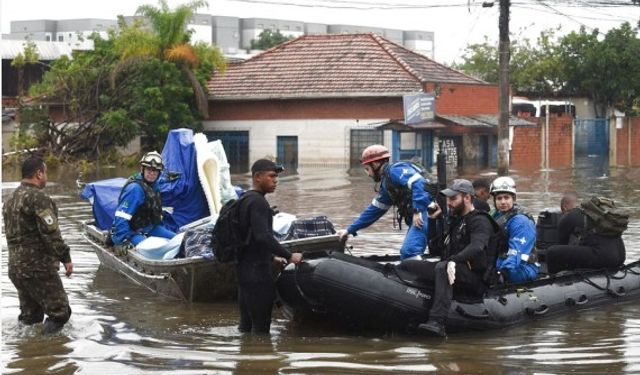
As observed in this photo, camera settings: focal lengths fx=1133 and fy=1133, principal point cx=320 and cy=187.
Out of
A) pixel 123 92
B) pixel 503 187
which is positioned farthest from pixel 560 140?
→ pixel 503 187

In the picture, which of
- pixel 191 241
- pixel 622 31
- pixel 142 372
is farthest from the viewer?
pixel 622 31

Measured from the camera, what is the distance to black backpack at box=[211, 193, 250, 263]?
31.1 feet

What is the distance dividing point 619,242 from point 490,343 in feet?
10.3

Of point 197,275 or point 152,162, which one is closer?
point 197,275

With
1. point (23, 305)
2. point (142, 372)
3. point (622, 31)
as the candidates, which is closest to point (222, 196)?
point (23, 305)

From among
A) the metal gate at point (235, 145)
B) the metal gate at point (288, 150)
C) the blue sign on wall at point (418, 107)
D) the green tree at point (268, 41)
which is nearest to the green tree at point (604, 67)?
the blue sign on wall at point (418, 107)

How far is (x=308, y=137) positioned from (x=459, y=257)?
111ft

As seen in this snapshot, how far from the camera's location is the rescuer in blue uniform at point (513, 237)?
34.6ft

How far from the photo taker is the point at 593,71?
49.8m

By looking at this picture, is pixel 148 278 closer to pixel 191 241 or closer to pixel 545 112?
pixel 191 241

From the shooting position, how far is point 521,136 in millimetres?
45500

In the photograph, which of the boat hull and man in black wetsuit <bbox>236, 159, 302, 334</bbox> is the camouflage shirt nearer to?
man in black wetsuit <bbox>236, 159, 302, 334</bbox>

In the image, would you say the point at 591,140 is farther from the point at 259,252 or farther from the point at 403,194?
the point at 259,252

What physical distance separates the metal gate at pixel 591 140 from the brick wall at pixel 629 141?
58 cm
